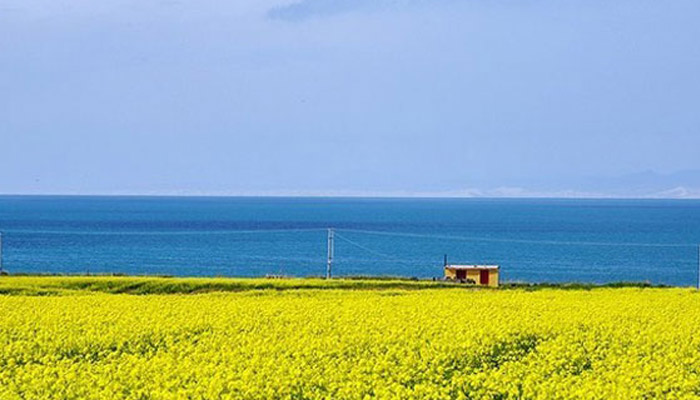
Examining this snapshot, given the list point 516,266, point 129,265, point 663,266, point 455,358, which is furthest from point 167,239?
point 455,358

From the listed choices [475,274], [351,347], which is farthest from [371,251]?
[351,347]

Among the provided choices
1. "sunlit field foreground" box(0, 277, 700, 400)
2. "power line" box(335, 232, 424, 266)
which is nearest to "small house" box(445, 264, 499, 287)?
"sunlit field foreground" box(0, 277, 700, 400)

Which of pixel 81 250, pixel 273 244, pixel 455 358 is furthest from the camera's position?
pixel 273 244

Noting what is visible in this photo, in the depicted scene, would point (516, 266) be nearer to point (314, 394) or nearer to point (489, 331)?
point (489, 331)

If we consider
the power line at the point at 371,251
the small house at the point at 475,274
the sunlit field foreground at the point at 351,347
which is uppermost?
the sunlit field foreground at the point at 351,347

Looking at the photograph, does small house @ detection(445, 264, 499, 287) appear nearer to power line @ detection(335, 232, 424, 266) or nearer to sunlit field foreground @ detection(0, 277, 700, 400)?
sunlit field foreground @ detection(0, 277, 700, 400)

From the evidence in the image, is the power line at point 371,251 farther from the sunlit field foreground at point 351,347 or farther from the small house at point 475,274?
the sunlit field foreground at point 351,347

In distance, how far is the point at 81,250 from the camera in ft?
389

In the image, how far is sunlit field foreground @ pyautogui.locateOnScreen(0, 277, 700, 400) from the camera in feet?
45.2

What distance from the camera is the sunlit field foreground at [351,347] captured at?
1378cm

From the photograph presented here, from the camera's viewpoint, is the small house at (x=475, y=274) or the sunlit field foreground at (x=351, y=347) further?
the small house at (x=475, y=274)

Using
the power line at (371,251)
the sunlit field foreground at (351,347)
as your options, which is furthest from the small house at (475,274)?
the power line at (371,251)

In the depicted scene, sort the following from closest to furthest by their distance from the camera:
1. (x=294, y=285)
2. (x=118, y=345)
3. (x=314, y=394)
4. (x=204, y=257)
A: 1. (x=314, y=394)
2. (x=118, y=345)
3. (x=294, y=285)
4. (x=204, y=257)

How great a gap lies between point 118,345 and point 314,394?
6827 mm
